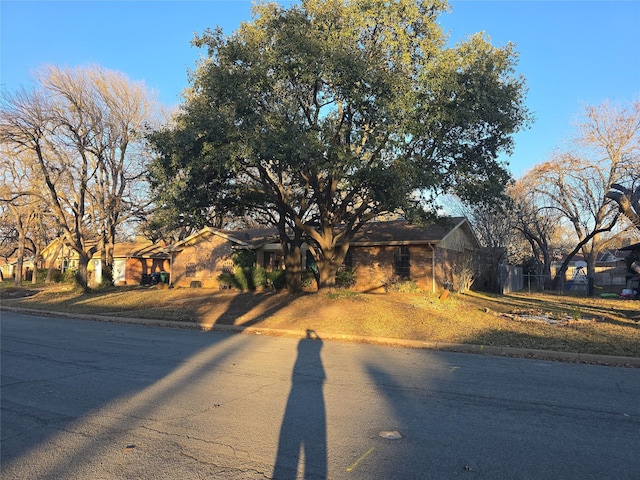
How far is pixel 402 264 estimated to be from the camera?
26.9m

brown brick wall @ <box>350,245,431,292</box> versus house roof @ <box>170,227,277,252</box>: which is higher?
house roof @ <box>170,227,277,252</box>

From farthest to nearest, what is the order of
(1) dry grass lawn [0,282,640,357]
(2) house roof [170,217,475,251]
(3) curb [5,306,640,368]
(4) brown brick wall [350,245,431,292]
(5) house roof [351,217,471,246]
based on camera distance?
(2) house roof [170,217,475,251], (4) brown brick wall [350,245,431,292], (5) house roof [351,217,471,246], (1) dry grass lawn [0,282,640,357], (3) curb [5,306,640,368]

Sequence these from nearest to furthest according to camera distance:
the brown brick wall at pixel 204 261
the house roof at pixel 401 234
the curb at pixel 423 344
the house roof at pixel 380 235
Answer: the curb at pixel 423 344 → the house roof at pixel 401 234 → the house roof at pixel 380 235 → the brown brick wall at pixel 204 261

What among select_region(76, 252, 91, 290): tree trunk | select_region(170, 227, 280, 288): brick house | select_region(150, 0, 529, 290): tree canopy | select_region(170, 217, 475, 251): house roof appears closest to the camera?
select_region(150, 0, 529, 290): tree canopy

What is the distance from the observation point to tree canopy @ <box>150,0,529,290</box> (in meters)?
14.4

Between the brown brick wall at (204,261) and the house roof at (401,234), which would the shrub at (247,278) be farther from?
the house roof at (401,234)

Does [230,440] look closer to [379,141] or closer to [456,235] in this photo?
[379,141]

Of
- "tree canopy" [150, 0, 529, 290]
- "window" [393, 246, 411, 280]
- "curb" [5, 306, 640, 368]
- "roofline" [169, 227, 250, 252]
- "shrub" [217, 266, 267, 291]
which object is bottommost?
"curb" [5, 306, 640, 368]

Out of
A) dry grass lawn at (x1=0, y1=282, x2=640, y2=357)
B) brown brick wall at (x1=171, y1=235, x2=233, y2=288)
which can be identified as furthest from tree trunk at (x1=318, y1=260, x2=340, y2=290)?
brown brick wall at (x1=171, y1=235, x2=233, y2=288)

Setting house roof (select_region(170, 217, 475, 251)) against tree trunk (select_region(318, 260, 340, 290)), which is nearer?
tree trunk (select_region(318, 260, 340, 290))

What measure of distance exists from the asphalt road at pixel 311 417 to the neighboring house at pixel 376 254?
15392mm

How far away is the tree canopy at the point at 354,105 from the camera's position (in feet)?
47.3

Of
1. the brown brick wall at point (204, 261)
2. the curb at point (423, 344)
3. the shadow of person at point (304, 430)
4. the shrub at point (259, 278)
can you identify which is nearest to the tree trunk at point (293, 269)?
the shrub at point (259, 278)

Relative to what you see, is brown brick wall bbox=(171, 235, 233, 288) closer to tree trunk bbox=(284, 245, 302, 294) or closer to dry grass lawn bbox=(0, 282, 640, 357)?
dry grass lawn bbox=(0, 282, 640, 357)
